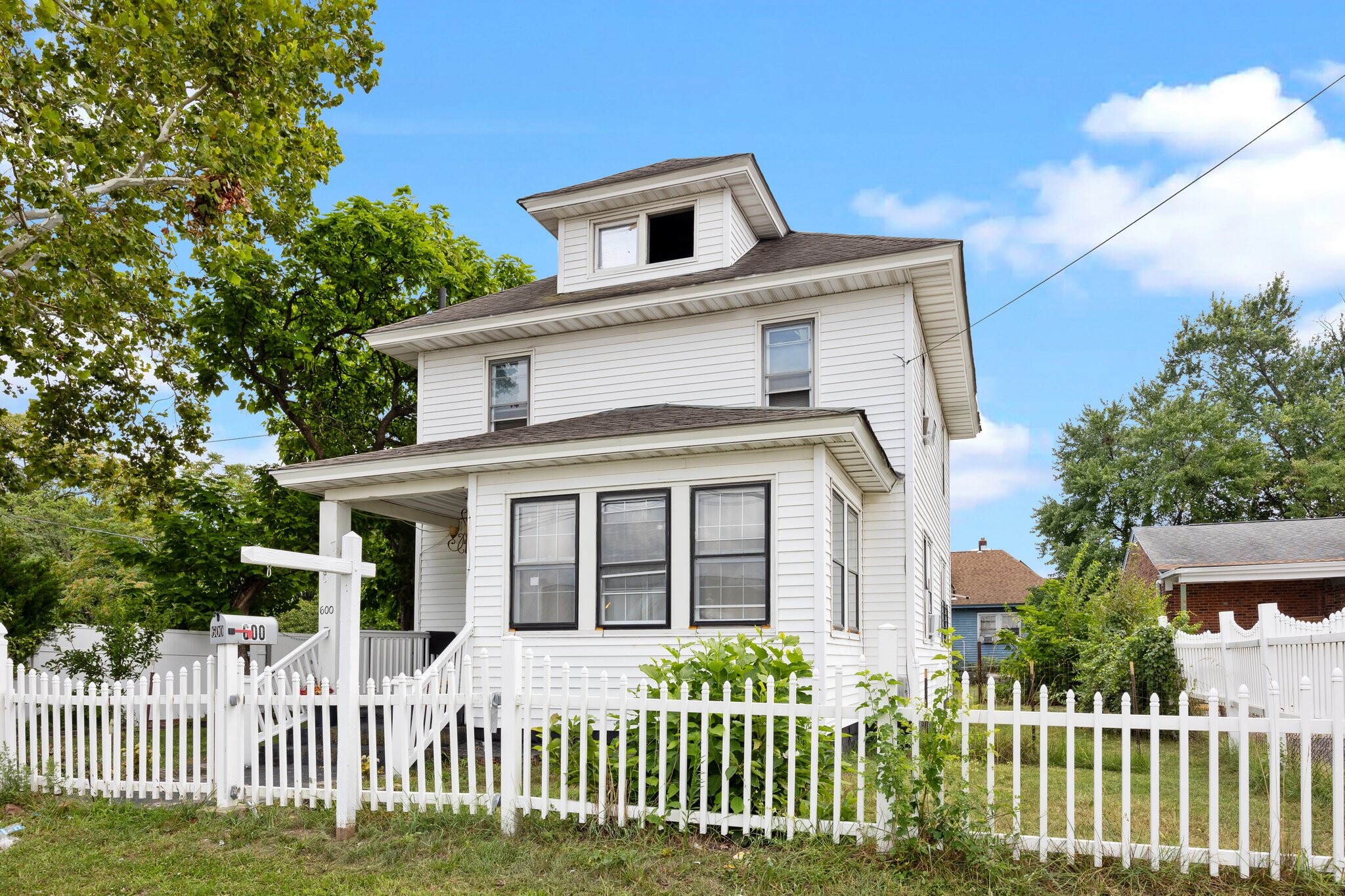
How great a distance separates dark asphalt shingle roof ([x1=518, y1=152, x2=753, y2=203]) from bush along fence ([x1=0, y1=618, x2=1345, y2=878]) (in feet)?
30.3

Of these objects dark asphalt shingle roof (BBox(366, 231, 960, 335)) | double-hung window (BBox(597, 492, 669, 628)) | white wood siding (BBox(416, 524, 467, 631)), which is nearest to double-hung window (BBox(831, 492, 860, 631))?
double-hung window (BBox(597, 492, 669, 628))

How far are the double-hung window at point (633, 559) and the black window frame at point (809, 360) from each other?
3.04 metres

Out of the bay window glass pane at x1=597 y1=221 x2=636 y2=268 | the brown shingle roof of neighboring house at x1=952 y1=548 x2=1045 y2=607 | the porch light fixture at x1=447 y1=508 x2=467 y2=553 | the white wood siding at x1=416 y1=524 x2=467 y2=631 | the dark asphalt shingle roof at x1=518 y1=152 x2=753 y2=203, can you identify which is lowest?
the brown shingle roof of neighboring house at x1=952 y1=548 x2=1045 y2=607

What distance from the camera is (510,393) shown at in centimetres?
→ 1566

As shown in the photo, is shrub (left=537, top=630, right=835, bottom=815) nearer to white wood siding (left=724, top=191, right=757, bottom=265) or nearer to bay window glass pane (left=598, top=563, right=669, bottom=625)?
bay window glass pane (left=598, top=563, right=669, bottom=625)

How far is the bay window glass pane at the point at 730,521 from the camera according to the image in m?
11.3

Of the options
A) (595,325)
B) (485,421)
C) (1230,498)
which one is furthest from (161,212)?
(1230,498)

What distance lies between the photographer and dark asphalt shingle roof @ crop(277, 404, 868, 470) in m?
11.0

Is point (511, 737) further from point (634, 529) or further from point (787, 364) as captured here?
point (787, 364)

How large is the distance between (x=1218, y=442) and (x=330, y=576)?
114 feet

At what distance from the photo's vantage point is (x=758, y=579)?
11.3m

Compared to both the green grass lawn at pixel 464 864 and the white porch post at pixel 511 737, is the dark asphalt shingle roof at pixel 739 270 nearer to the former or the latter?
the white porch post at pixel 511 737

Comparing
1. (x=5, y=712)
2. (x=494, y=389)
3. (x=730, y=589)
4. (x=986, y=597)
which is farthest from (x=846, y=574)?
(x=986, y=597)

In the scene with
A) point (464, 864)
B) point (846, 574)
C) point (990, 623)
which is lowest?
point (990, 623)
